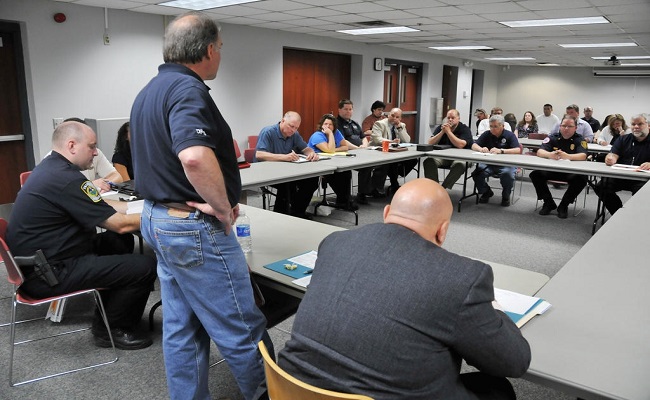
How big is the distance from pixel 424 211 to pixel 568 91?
15.8 m

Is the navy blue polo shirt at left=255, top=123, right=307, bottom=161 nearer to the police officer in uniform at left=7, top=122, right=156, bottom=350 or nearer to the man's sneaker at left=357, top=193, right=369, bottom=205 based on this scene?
the man's sneaker at left=357, top=193, right=369, bottom=205

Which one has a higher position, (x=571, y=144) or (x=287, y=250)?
(x=571, y=144)

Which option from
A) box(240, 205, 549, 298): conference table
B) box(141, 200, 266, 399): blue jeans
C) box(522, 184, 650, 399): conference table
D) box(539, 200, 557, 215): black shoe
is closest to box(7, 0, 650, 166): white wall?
box(240, 205, 549, 298): conference table

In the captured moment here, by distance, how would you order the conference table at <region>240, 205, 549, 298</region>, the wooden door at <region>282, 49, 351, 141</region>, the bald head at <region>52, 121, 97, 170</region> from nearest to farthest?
1. the conference table at <region>240, 205, 549, 298</region>
2. the bald head at <region>52, 121, 97, 170</region>
3. the wooden door at <region>282, 49, 351, 141</region>

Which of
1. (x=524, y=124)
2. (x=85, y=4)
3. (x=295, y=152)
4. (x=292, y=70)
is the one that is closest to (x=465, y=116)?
(x=524, y=124)

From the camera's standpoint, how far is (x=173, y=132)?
59.1 inches

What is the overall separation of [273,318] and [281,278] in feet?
1.19

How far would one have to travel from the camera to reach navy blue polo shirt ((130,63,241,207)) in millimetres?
1505

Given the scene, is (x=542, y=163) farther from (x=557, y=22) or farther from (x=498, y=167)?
(x=557, y=22)

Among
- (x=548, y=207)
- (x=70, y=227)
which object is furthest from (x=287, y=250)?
(x=548, y=207)

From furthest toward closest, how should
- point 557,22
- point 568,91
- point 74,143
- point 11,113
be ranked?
point 568,91 → point 557,22 → point 11,113 → point 74,143

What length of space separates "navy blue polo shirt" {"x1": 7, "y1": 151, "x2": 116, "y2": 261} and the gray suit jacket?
5.24 feet

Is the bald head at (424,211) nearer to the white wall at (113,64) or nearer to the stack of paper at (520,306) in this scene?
the stack of paper at (520,306)

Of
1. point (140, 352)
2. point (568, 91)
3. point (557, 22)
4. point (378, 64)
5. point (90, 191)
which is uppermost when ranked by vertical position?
point (557, 22)
